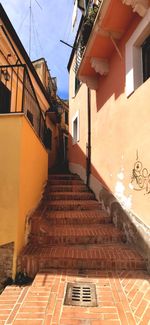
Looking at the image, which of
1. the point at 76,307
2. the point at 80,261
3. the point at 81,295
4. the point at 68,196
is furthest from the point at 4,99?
the point at 76,307

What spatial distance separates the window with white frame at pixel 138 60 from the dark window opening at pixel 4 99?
349 centimetres

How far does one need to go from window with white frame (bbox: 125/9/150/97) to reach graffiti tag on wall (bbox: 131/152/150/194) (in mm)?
1429

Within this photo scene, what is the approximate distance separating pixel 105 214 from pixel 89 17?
4957 millimetres

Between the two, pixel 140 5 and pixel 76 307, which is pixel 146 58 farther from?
pixel 76 307

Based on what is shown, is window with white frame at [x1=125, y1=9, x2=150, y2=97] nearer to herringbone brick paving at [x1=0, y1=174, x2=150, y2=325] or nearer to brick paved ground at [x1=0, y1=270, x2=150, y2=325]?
herringbone brick paving at [x1=0, y1=174, x2=150, y2=325]

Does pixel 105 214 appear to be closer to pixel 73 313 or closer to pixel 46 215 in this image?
pixel 46 215

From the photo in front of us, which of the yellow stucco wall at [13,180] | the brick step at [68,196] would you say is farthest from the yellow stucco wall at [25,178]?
the brick step at [68,196]

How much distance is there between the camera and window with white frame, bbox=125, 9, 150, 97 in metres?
4.12

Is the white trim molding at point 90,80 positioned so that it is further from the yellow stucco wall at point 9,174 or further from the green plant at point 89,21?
the yellow stucco wall at point 9,174

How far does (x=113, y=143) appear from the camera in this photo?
5.15 m

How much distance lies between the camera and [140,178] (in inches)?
150

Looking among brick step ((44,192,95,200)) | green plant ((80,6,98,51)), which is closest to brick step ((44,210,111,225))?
brick step ((44,192,95,200))

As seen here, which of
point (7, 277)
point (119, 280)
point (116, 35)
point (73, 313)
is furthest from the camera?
point (116, 35)

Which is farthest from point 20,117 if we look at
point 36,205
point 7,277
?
point 7,277
